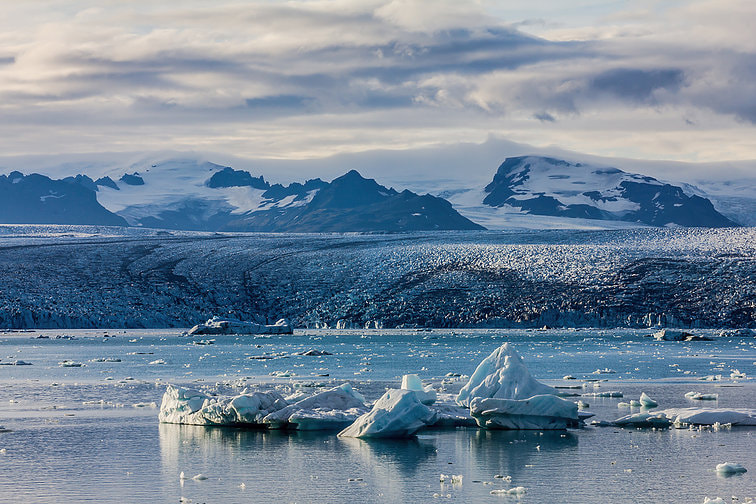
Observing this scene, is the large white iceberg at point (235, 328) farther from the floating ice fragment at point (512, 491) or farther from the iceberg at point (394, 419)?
the floating ice fragment at point (512, 491)

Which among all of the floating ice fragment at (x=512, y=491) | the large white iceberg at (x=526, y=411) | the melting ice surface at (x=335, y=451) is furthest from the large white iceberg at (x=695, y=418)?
the floating ice fragment at (x=512, y=491)

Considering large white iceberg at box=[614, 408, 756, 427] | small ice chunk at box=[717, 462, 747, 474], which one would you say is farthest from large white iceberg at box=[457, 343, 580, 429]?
small ice chunk at box=[717, 462, 747, 474]

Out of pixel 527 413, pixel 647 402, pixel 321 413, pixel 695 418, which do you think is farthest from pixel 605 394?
pixel 321 413

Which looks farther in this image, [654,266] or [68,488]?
[654,266]

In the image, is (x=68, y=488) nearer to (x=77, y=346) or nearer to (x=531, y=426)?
(x=531, y=426)

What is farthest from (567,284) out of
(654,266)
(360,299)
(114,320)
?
(114,320)

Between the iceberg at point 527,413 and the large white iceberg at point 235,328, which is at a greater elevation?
the iceberg at point 527,413
